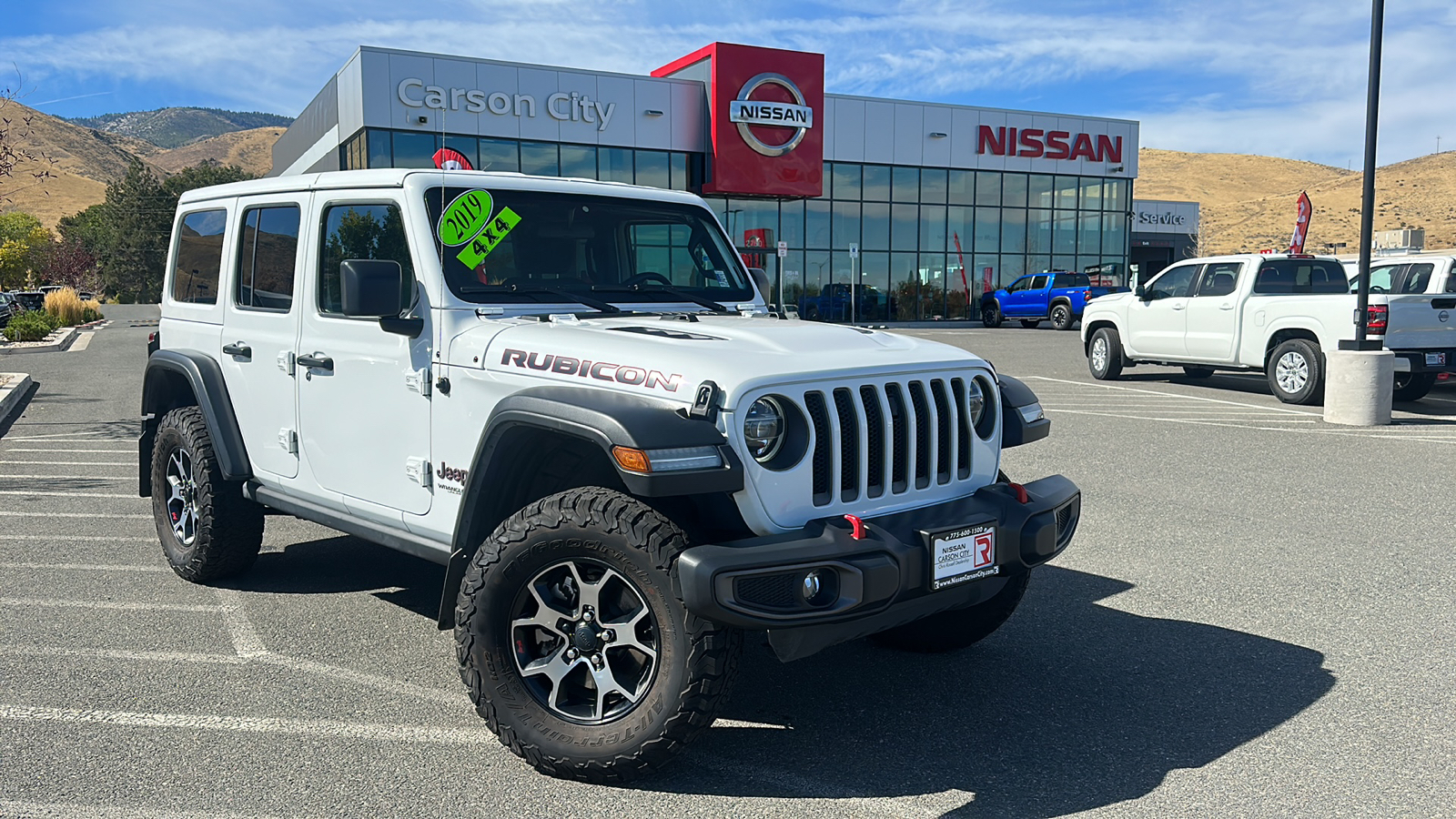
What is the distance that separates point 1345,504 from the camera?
7.71 metres

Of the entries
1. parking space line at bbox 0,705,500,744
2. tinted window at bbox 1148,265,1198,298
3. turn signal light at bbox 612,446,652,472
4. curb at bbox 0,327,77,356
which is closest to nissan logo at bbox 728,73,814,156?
curb at bbox 0,327,77,356

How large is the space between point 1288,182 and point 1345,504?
152 m

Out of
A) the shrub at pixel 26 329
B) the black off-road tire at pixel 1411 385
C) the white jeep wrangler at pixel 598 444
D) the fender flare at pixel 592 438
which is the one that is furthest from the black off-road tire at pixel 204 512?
the shrub at pixel 26 329

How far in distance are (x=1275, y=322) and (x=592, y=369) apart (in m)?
12.6

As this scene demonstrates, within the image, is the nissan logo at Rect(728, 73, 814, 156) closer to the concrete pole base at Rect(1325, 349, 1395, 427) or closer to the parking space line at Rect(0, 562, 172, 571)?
the concrete pole base at Rect(1325, 349, 1395, 427)

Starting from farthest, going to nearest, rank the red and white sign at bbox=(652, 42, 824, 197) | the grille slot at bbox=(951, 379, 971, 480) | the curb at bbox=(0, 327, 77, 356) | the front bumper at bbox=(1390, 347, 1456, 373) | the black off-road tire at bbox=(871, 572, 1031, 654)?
the red and white sign at bbox=(652, 42, 824, 197)
the curb at bbox=(0, 327, 77, 356)
the front bumper at bbox=(1390, 347, 1456, 373)
the black off-road tire at bbox=(871, 572, 1031, 654)
the grille slot at bbox=(951, 379, 971, 480)

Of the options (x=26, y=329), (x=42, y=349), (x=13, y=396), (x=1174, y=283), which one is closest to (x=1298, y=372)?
(x=1174, y=283)

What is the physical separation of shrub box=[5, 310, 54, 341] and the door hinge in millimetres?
25541

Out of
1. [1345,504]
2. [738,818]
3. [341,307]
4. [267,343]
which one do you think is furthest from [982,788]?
[1345,504]

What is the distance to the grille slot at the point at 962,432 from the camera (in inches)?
155

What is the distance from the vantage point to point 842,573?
3.22 meters

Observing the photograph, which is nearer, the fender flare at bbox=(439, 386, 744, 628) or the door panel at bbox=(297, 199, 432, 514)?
the fender flare at bbox=(439, 386, 744, 628)

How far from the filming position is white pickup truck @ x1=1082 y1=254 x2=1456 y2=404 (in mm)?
12961

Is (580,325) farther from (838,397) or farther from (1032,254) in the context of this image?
(1032,254)
